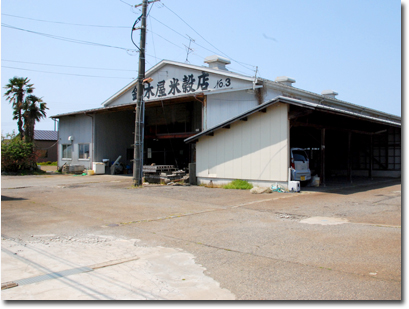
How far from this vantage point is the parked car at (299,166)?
48.0 ft

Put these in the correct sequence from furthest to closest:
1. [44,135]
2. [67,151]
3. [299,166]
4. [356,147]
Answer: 1. [44,135]
2. [67,151]
3. [356,147]
4. [299,166]

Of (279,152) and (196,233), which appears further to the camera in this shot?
(279,152)

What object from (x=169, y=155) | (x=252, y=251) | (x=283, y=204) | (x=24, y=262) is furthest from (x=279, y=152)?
(x=169, y=155)

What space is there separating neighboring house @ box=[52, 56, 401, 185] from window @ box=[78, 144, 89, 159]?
79mm

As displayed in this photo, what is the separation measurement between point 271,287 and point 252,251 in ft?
5.32

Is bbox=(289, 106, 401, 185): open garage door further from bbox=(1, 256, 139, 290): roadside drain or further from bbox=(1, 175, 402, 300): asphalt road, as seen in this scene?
bbox=(1, 256, 139, 290): roadside drain

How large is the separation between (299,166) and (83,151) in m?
18.4

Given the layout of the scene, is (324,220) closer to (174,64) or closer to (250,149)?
(250,149)

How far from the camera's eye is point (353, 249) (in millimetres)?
5785

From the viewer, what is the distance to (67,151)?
29.1m

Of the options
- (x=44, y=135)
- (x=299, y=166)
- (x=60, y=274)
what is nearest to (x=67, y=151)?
(x=299, y=166)

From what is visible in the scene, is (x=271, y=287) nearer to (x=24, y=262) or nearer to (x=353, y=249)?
(x=353, y=249)

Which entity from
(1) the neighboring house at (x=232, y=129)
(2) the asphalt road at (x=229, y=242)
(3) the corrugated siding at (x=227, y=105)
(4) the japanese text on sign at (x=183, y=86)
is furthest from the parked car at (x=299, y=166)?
(4) the japanese text on sign at (x=183, y=86)

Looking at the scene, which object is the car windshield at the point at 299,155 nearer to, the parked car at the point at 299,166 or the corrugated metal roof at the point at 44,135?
the parked car at the point at 299,166
